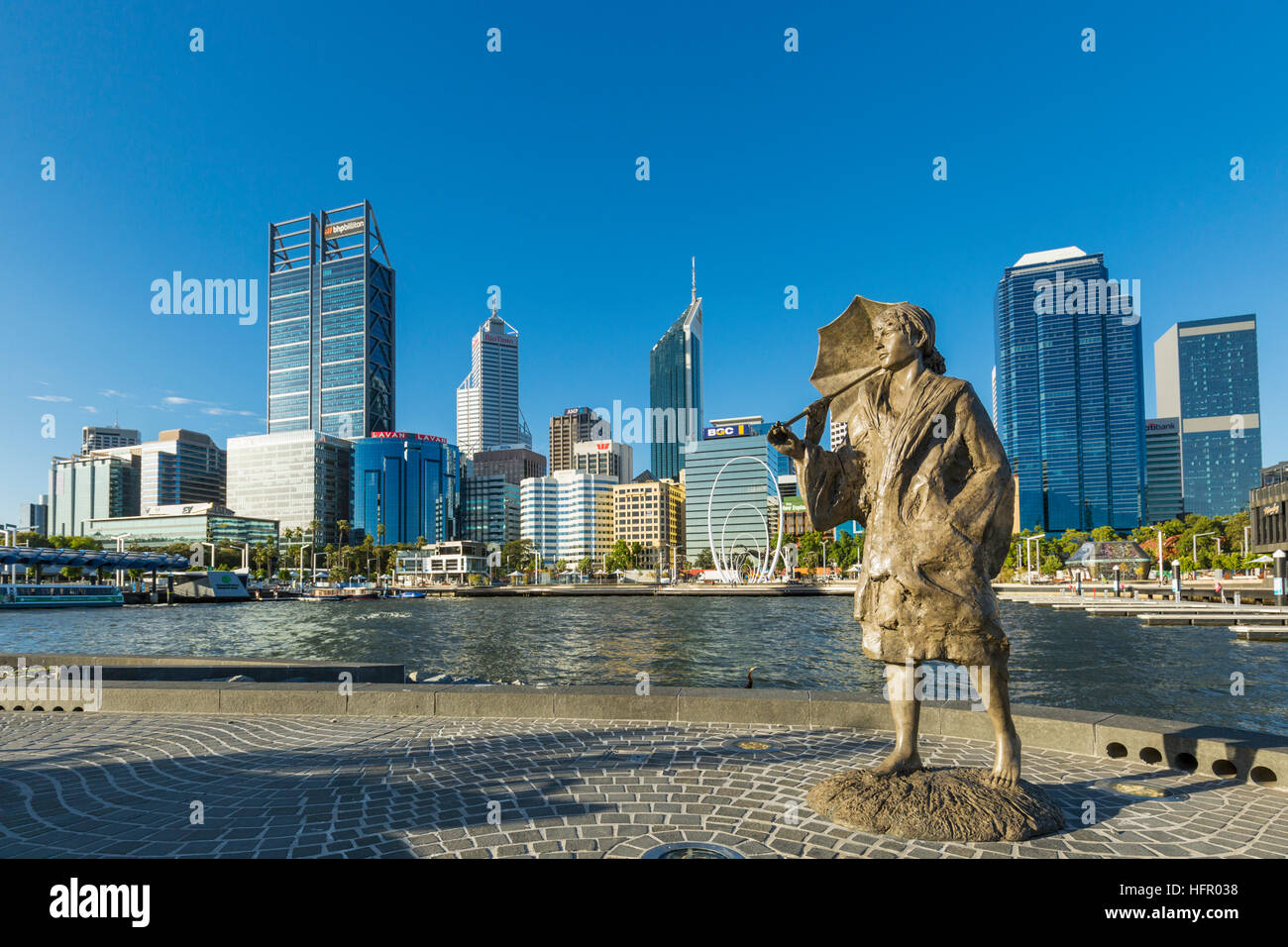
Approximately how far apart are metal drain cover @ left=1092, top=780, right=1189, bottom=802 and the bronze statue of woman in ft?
5.00

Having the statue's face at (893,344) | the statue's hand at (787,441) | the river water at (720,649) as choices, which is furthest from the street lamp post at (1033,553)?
→ the statue's hand at (787,441)

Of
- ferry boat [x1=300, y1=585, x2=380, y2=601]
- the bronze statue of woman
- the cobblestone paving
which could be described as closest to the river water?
the cobblestone paving

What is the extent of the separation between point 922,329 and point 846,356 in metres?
0.68

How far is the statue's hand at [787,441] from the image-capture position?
18.1 ft

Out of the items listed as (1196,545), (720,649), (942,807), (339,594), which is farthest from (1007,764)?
(1196,545)

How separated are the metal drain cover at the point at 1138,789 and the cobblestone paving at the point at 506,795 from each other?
82mm

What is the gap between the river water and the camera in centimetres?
2300

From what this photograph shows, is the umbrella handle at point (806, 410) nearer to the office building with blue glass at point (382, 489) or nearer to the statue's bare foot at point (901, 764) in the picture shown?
the statue's bare foot at point (901, 764)

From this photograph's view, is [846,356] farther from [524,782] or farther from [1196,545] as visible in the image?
[1196,545]

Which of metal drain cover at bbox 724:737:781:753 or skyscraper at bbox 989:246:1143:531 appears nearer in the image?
metal drain cover at bbox 724:737:781:753

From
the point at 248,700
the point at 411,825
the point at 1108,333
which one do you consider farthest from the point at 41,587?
the point at 1108,333

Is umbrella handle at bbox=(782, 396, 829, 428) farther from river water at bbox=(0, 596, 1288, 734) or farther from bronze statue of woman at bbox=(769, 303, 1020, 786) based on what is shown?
river water at bbox=(0, 596, 1288, 734)
